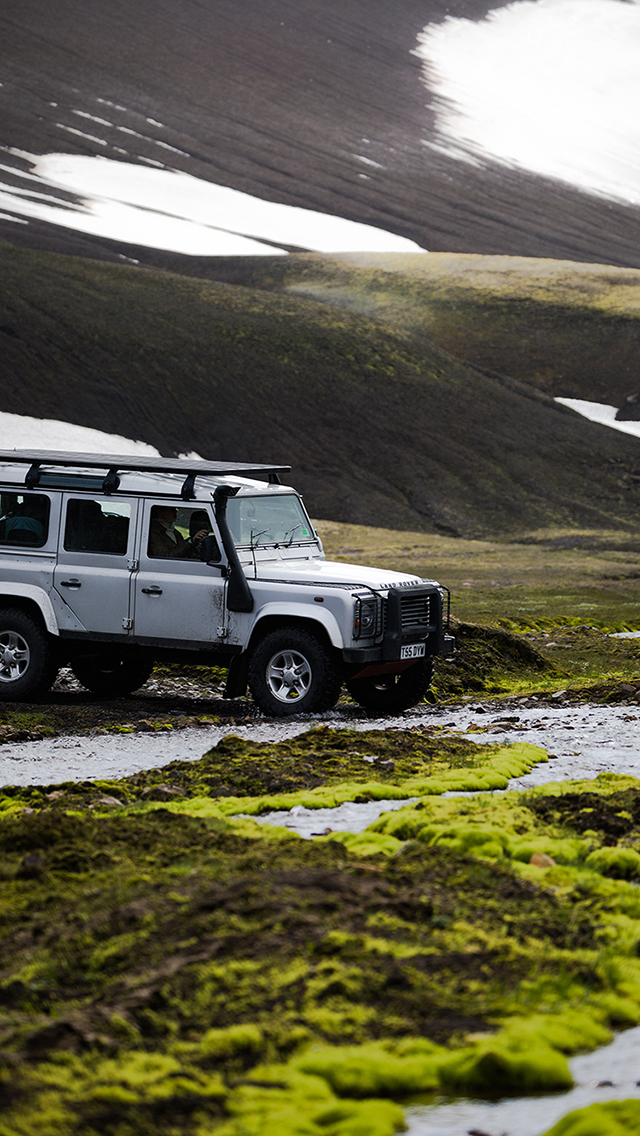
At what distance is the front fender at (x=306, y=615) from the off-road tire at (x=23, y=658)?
2.75 metres

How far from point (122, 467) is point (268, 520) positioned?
1949 millimetres

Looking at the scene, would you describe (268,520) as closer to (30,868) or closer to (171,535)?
(171,535)

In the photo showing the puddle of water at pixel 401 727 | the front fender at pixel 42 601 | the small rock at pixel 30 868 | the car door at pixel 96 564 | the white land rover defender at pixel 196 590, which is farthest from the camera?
the front fender at pixel 42 601

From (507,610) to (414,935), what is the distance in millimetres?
28376

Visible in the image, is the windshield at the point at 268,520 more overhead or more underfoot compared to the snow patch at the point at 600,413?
more underfoot

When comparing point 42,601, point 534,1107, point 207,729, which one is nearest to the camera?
point 534,1107

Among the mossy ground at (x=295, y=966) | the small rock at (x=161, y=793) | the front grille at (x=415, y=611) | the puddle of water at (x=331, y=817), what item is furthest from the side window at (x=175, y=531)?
the mossy ground at (x=295, y=966)

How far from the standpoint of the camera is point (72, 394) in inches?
3004

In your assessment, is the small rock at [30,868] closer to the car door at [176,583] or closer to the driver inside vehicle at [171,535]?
the car door at [176,583]

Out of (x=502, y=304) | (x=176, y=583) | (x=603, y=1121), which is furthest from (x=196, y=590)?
(x=502, y=304)

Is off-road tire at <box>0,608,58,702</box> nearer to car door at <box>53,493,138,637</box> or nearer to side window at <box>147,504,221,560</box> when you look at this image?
car door at <box>53,493,138,637</box>

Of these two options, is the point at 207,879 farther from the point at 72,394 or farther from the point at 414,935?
the point at 72,394

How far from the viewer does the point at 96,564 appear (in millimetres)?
15219

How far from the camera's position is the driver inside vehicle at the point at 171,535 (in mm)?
14969
